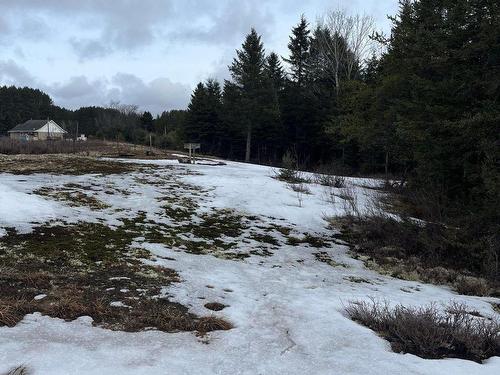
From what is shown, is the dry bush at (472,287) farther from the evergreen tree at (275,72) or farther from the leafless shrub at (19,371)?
the evergreen tree at (275,72)

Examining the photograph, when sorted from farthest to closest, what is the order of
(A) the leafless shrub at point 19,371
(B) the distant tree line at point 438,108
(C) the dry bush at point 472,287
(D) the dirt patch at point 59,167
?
(D) the dirt patch at point 59,167 → (B) the distant tree line at point 438,108 → (C) the dry bush at point 472,287 → (A) the leafless shrub at point 19,371

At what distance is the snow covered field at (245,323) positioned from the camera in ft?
11.0

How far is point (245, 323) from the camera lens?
4.36m

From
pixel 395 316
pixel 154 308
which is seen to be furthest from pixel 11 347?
pixel 395 316

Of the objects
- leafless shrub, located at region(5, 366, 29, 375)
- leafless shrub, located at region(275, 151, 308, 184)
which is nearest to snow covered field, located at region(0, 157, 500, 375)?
leafless shrub, located at region(5, 366, 29, 375)

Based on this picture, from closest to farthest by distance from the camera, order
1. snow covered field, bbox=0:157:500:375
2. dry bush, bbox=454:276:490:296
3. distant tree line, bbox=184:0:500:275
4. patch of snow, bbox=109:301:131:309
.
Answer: snow covered field, bbox=0:157:500:375 → patch of snow, bbox=109:301:131:309 → dry bush, bbox=454:276:490:296 → distant tree line, bbox=184:0:500:275

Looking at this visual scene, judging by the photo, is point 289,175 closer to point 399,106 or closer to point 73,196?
point 399,106

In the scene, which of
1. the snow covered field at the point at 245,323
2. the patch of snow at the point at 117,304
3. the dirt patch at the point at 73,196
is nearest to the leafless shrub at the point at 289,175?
the snow covered field at the point at 245,323

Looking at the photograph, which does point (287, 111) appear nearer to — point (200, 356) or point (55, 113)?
point (200, 356)

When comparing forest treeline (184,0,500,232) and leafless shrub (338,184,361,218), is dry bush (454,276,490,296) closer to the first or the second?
forest treeline (184,0,500,232)

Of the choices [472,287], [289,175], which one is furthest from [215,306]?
[289,175]

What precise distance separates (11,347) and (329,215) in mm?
9111

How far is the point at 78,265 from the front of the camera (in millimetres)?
5805

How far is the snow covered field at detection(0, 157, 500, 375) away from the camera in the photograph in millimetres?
3346
